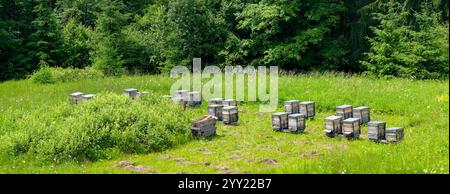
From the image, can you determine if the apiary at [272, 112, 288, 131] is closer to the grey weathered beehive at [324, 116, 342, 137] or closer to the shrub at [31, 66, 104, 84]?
the grey weathered beehive at [324, 116, 342, 137]

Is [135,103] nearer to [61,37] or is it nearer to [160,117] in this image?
[160,117]

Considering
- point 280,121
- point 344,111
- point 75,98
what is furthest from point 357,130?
point 75,98

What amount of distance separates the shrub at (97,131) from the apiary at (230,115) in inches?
69.9

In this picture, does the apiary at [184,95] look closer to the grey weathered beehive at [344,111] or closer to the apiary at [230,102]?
the apiary at [230,102]

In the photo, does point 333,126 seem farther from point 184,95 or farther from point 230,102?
point 184,95

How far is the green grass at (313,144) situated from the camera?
10.3m

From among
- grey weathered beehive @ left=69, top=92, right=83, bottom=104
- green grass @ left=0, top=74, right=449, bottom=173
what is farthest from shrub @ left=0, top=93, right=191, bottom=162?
grey weathered beehive @ left=69, top=92, right=83, bottom=104

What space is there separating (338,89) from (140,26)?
23466mm

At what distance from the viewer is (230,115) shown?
53.4ft

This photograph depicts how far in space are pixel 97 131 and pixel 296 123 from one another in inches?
223

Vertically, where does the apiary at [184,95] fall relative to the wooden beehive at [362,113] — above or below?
above

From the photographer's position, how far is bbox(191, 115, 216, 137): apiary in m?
14.4

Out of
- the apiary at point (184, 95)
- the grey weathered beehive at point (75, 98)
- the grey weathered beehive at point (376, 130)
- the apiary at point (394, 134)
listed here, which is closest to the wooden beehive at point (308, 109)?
the grey weathered beehive at point (376, 130)

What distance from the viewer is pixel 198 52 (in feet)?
113
